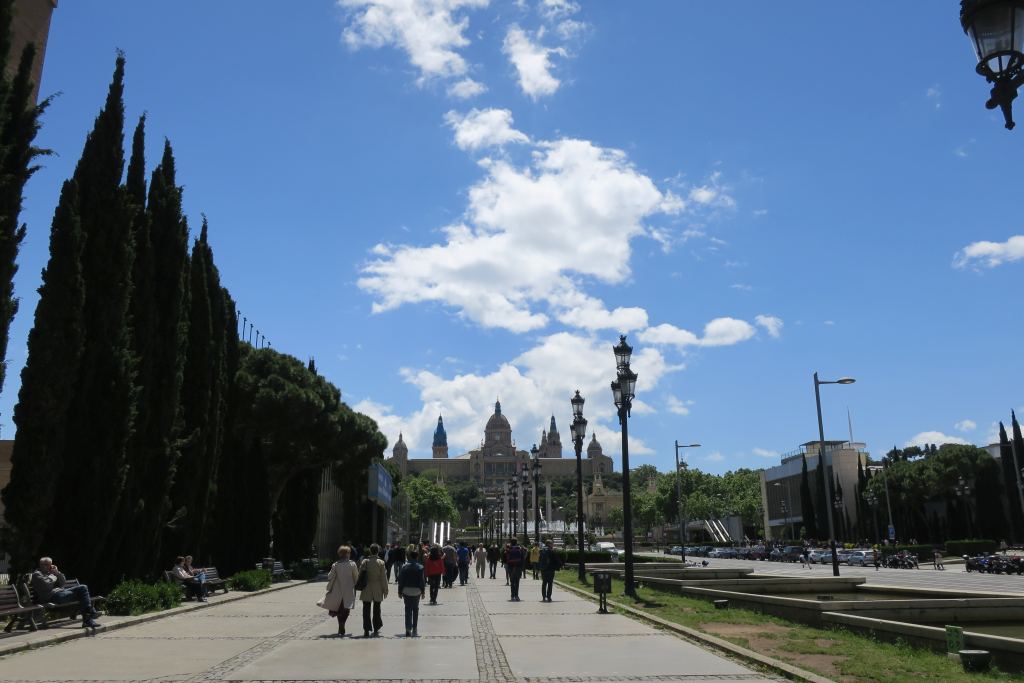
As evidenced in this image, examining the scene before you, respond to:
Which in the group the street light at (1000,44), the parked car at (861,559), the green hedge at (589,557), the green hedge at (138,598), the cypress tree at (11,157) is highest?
the cypress tree at (11,157)

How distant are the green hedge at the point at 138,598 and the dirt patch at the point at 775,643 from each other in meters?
11.1

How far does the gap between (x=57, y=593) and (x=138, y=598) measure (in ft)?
9.59

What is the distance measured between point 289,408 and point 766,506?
3372 inches

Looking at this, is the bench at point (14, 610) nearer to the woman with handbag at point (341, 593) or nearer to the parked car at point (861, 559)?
the woman with handbag at point (341, 593)

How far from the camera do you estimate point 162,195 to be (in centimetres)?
2283

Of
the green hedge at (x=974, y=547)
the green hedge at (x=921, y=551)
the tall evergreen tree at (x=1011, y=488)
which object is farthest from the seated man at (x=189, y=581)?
the tall evergreen tree at (x=1011, y=488)

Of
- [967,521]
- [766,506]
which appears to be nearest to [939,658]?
[967,521]

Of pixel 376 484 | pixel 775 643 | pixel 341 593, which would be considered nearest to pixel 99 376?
pixel 341 593

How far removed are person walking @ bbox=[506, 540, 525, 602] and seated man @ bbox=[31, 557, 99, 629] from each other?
10846 mm

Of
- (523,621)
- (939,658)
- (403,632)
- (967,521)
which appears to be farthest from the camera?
(967,521)

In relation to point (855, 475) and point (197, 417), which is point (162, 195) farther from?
point (855, 475)

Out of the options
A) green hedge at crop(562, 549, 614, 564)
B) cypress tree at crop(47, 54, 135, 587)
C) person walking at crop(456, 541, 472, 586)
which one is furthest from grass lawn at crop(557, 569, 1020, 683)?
green hedge at crop(562, 549, 614, 564)

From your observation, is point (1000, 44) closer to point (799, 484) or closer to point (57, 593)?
point (57, 593)

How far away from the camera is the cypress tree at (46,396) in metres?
15.2
